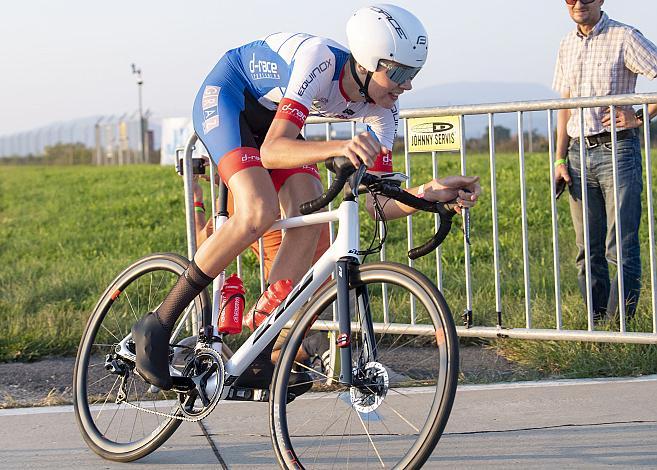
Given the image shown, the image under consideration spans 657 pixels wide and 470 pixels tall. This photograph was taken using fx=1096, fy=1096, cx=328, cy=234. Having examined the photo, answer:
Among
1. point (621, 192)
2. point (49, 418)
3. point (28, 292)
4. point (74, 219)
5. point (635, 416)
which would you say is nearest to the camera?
point (635, 416)

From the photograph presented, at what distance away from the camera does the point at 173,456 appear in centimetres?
467

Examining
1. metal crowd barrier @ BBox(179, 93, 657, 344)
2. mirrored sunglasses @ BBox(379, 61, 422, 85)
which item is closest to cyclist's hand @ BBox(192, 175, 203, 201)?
metal crowd barrier @ BBox(179, 93, 657, 344)

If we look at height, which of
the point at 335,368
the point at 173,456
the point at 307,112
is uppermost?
the point at 307,112

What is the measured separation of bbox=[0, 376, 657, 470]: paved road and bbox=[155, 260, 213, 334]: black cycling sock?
61cm

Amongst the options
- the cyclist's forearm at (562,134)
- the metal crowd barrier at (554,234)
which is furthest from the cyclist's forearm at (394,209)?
the cyclist's forearm at (562,134)

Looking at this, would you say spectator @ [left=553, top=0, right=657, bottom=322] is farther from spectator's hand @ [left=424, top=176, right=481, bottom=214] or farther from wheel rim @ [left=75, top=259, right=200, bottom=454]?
wheel rim @ [left=75, top=259, right=200, bottom=454]

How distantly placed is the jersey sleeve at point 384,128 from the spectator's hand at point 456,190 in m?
0.49

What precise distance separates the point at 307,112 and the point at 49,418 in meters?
2.20

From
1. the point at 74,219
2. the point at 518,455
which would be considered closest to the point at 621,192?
the point at 518,455

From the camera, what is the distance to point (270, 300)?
4.47 metres

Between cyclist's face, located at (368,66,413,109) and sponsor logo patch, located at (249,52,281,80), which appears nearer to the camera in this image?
cyclist's face, located at (368,66,413,109)

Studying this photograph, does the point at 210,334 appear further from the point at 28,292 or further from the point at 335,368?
the point at 28,292

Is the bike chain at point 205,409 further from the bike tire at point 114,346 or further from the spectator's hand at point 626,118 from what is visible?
the spectator's hand at point 626,118

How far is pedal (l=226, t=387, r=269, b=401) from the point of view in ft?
14.2
